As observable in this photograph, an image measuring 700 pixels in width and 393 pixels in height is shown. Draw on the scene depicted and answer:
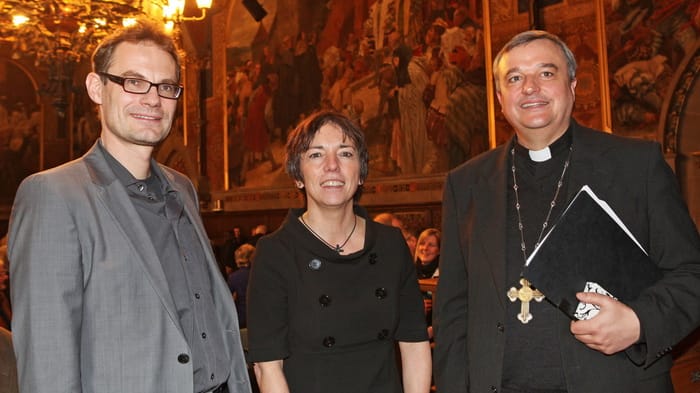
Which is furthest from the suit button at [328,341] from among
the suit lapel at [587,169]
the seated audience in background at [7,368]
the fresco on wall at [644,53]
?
the fresco on wall at [644,53]

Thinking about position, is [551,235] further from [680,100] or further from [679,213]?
[680,100]

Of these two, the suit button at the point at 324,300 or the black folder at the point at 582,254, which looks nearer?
the black folder at the point at 582,254

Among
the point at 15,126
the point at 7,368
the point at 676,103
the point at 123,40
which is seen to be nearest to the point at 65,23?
the point at 7,368

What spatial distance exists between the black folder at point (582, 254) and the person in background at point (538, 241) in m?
0.06

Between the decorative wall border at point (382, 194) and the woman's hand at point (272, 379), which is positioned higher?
the decorative wall border at point (382, 194)

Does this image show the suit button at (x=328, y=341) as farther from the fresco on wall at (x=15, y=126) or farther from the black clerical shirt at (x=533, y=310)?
the fresco on wall at (x=15, y=126)

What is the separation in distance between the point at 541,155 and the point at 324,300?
3.49 ft

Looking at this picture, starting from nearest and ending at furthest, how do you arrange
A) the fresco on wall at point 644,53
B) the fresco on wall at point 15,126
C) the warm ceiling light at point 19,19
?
the warm ceiling light at point 19,19
the fresco on wall at point 644,53
the fresco on wall at point 15,126

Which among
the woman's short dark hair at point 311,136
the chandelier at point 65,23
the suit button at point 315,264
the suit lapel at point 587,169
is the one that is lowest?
the suit button at point 315,264

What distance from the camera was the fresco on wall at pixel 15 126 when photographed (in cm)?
1933

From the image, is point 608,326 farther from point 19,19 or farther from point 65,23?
point 19,19

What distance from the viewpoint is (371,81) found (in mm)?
12602

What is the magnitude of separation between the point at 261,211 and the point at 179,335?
1323 cm

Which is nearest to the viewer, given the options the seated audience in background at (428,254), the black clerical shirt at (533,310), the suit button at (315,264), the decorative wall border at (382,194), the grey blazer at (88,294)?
the grey blazer at (88,294)
